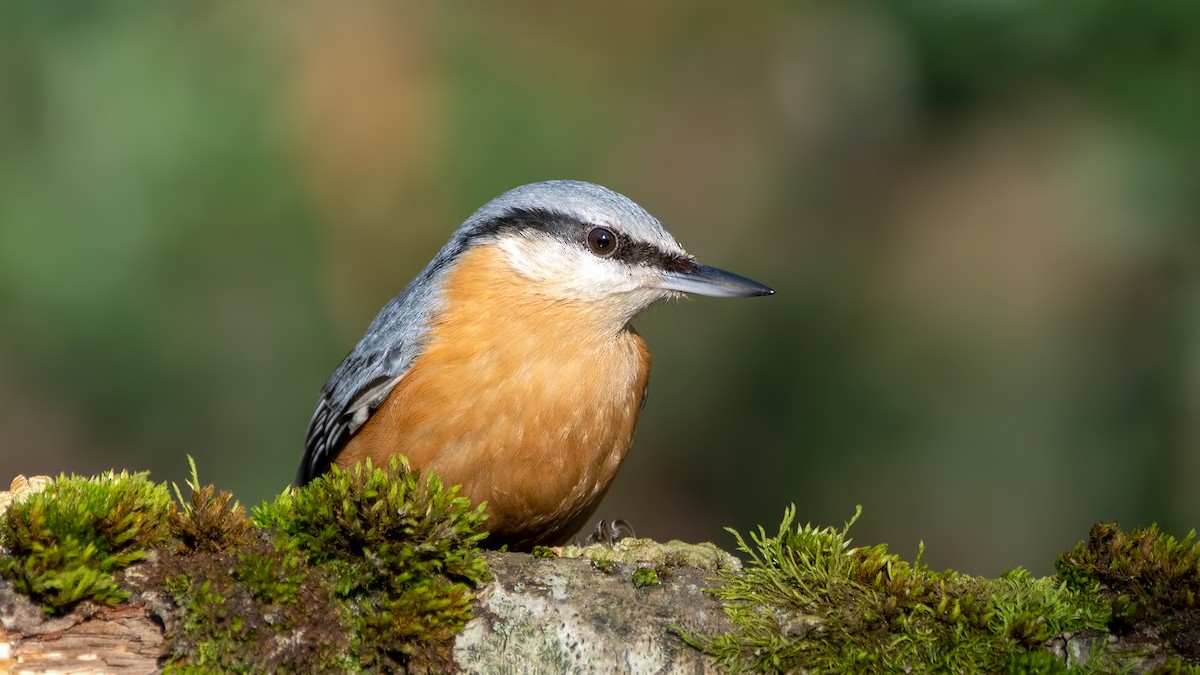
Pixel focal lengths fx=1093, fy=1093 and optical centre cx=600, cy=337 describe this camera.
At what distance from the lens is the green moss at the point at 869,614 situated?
7.00ft

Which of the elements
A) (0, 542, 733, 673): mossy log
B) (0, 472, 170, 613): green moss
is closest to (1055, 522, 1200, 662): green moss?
(0, 542, 733, 673): mossy log

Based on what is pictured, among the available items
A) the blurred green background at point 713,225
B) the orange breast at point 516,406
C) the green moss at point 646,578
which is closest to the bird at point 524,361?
the orange breast at point 516,406

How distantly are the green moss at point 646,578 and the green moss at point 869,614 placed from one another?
128mm

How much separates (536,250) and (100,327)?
232 centimetres

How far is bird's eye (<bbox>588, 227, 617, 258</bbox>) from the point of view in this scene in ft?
11.7

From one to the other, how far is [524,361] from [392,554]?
1.15 m

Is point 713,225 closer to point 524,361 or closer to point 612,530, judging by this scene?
point 524,361

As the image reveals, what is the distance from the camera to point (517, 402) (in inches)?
126

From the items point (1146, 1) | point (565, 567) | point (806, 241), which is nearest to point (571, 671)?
point (565, 567)

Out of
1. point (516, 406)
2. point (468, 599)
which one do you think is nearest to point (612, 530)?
point (516, 406)

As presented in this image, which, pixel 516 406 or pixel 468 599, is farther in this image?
pixel 516 406

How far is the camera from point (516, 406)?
3.19m

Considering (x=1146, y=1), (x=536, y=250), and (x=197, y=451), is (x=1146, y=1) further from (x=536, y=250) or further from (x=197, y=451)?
(x=197, y=451)

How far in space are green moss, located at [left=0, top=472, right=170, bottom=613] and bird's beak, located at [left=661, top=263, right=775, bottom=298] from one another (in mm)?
1783
